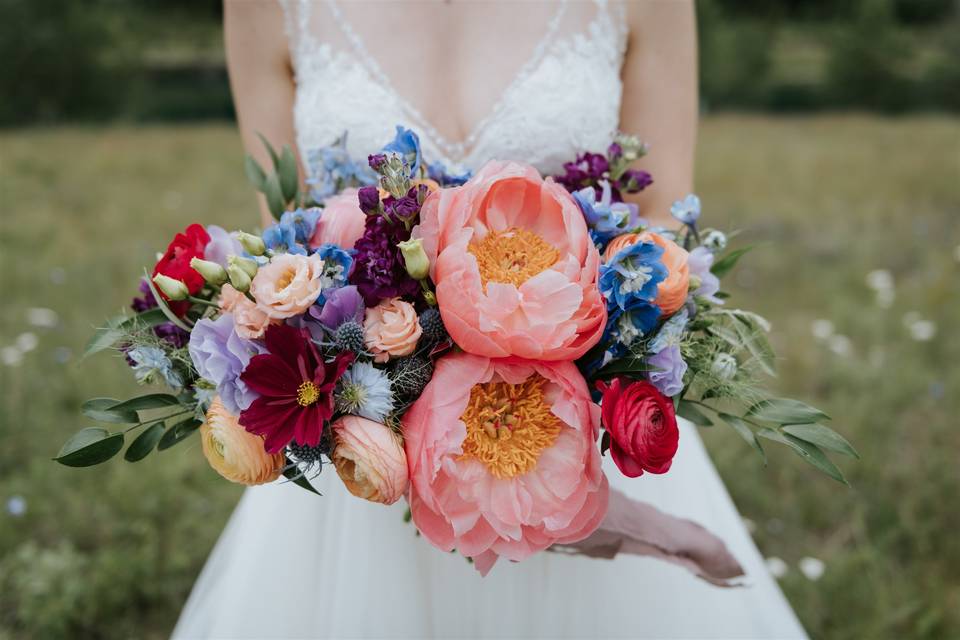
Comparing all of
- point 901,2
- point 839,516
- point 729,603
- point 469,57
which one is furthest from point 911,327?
point 901,2

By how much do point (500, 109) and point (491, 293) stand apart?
104cm

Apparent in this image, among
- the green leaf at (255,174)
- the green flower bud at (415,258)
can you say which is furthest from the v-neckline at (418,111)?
the green flower bud at (415,258)

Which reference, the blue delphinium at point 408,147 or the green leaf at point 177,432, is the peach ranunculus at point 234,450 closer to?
the green leaf at point 177,432

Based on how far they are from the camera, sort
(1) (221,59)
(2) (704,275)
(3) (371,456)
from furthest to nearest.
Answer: (1) (221,59) → (2) (704,275) → (3) (371,456)

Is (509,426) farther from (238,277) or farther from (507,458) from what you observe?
(238,277)

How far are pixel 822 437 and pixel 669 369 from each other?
24 cm

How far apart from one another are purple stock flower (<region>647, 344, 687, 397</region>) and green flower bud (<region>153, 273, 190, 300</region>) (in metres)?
0.68

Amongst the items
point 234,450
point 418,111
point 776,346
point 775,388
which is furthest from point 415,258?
point 776,346

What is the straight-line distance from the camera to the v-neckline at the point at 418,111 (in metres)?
1.90

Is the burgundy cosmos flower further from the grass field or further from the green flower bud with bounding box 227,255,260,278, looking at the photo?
the grass field

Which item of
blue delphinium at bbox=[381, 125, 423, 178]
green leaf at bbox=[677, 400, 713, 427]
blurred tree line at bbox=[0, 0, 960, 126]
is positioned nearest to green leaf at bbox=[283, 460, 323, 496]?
blue delphinium at bbox=[381, 125, 423, 178]

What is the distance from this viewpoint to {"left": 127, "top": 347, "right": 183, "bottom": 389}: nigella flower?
1102mm

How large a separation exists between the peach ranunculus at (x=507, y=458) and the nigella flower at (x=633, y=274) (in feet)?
0.39

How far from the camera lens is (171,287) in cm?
109
